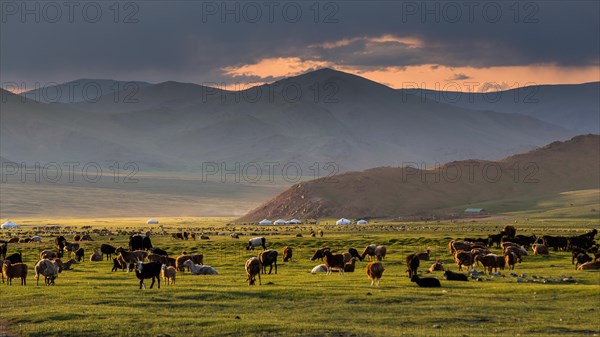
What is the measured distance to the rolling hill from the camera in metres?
145

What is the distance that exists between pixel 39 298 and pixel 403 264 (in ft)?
67.7

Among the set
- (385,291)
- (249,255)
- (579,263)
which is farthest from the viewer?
(249,255)

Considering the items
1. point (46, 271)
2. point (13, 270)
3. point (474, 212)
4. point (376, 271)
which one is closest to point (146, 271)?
point (46, 271)

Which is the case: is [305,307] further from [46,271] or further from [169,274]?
[46,271]

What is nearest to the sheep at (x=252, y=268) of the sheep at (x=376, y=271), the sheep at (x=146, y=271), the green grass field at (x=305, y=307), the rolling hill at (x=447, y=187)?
the green grass field at (x=305, y=307)

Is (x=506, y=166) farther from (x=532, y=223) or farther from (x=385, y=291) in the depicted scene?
(x=385, y=291)

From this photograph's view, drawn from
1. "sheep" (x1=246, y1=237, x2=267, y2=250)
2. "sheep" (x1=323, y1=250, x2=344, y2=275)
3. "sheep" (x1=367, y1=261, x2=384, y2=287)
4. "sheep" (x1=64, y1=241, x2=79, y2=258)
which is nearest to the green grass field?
"sheep" (x1=367, y1=261, x2=384, y2=287)

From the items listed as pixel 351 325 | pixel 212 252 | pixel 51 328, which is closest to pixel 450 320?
pixel 351 325

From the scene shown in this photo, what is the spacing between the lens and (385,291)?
98.9 ft

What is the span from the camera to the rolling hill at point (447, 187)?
475 feet

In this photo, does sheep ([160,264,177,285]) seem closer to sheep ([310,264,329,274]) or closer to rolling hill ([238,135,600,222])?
sheep ([310,264,329,274])

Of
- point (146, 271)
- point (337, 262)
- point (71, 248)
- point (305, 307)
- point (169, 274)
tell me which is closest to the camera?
point (305, 307)

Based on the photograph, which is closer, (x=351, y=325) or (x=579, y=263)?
(x=351, y=325)

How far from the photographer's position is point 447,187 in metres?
158
